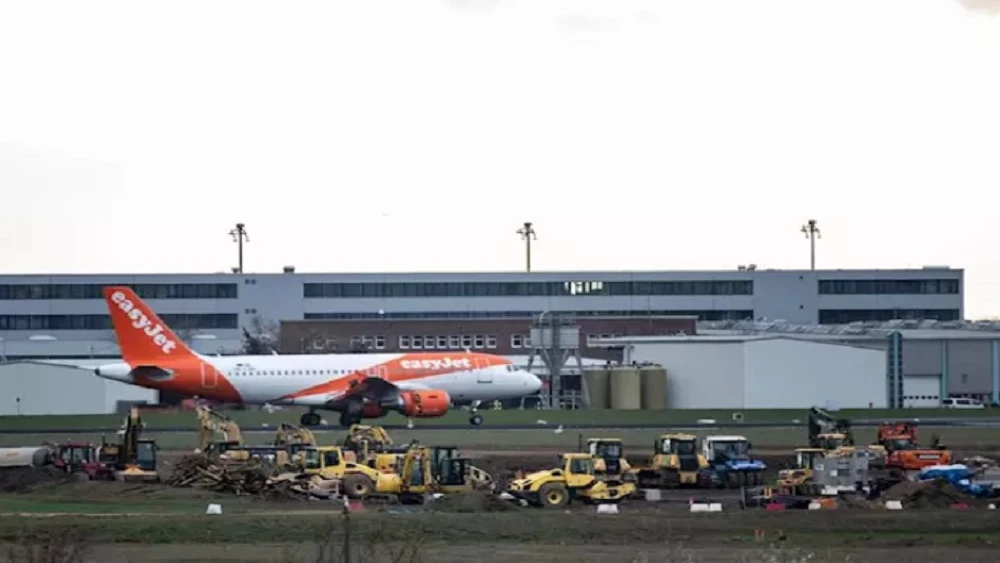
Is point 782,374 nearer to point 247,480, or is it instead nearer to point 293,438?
point 293,438

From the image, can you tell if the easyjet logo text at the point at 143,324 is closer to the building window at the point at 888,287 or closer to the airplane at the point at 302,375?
the airplane at the point at 302,375

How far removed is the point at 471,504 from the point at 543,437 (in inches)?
1137

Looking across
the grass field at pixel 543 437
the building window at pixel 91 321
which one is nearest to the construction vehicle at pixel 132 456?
the grass field at pixel 543 437

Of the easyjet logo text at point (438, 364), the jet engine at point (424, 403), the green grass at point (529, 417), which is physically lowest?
the green grass at point (529, 417)

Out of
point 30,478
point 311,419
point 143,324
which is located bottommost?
point 30,478

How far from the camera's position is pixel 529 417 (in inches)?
3354

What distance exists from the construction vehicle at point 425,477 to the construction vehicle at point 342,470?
1.26 ft

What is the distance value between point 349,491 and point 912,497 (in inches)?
571

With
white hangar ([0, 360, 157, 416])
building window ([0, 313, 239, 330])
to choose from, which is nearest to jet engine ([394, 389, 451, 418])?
white hangar ([0, 360, 157, 416])

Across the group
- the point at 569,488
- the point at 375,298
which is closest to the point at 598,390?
the point at 375,298

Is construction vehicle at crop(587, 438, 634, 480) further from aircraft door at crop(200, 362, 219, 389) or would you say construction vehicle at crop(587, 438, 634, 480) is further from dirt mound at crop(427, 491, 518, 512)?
aircraft door at crop(200, 362, 219, 389)

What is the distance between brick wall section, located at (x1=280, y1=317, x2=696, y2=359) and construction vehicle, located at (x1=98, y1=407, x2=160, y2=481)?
59287 mm

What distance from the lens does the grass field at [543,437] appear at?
68062 millimetres

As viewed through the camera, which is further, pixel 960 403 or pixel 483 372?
pixel 960 403
